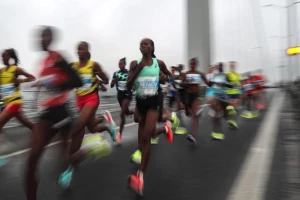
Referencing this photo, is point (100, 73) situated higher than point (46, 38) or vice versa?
point (46, 38)

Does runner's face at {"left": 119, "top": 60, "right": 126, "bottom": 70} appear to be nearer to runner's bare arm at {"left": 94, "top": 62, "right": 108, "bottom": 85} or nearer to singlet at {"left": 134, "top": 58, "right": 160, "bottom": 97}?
runner's bare arm at {"left": 94, "top": 62, "right": 108, "bottom": 85}

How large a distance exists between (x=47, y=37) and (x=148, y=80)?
158cm

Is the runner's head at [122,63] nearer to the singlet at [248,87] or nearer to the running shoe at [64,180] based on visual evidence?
the running shoe at [64,180]

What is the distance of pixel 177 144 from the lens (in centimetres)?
834

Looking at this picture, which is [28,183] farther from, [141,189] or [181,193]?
[181,193]

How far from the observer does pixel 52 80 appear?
13.3 ft

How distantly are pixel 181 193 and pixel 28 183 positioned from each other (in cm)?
156

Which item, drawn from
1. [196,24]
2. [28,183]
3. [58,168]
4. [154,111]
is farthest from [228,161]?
[196,24]

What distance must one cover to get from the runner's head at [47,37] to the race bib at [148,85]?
1.51 metres

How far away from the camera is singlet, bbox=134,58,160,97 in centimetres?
528

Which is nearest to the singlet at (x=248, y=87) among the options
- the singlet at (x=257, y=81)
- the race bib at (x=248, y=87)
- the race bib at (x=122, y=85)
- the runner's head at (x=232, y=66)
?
the race bib at (x=248, y=87)

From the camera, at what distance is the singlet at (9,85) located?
22.3 feet

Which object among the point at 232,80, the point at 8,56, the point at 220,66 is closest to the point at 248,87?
the point at 232,80

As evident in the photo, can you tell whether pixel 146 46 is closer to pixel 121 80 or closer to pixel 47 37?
pixel 47 37
